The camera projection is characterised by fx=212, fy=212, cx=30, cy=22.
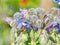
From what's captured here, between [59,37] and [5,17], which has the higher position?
[5,17]

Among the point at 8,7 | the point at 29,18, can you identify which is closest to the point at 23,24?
the point at 29,18

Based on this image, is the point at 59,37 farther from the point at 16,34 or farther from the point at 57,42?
the point at 16,34

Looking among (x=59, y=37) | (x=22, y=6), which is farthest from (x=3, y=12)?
(x=59, y=37)

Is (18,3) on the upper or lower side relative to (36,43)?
upper

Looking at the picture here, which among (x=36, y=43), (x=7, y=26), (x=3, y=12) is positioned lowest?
(x=36, y=43)

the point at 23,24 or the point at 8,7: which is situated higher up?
the point at 8,7

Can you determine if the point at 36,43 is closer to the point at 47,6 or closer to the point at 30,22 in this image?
the point at 30,22

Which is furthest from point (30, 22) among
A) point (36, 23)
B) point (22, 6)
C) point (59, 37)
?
point (59, 37)

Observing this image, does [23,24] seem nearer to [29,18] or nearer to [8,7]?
[29,18]

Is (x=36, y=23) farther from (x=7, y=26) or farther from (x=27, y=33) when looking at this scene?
(x=7, y=26)
